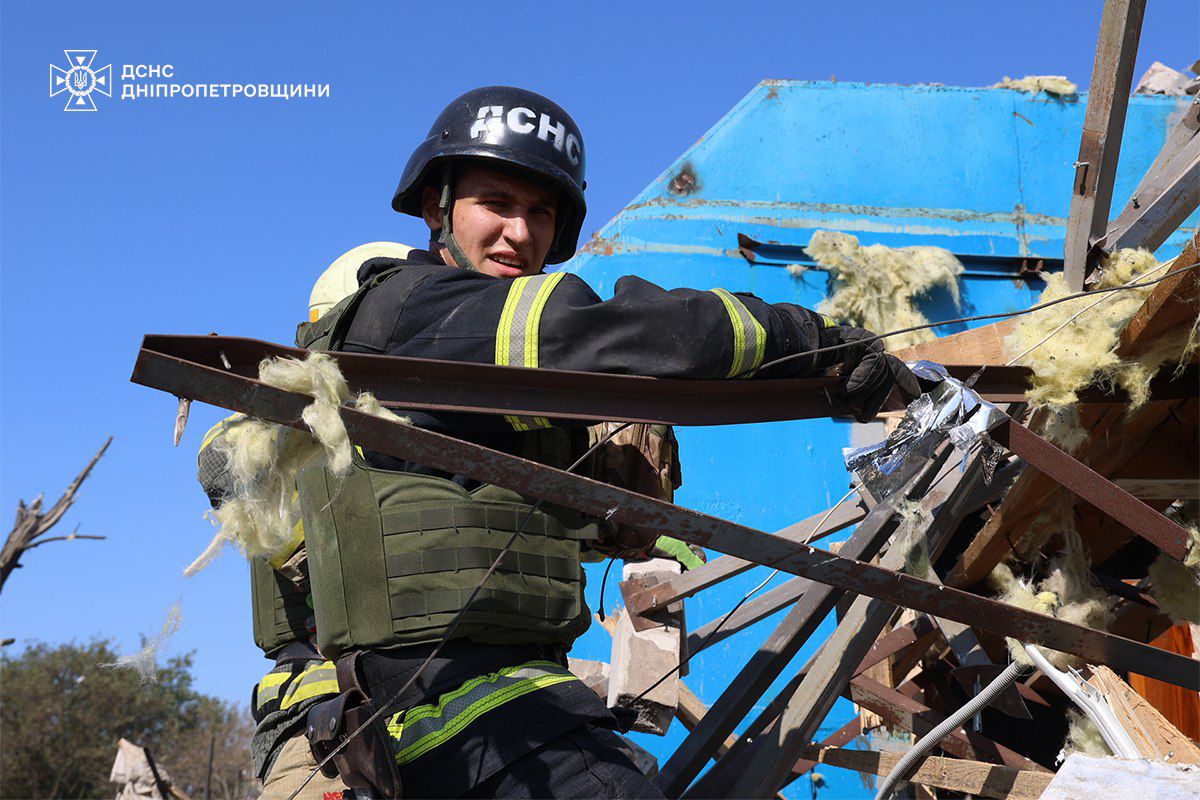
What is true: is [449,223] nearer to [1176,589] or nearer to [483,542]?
[483,542]

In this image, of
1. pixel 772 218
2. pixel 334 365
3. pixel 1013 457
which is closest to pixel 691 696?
pixel 1013 457

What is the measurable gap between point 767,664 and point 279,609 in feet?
5.64

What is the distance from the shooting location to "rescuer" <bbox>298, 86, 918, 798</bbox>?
2.43m

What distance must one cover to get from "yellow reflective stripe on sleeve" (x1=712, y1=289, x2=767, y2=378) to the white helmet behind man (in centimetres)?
290

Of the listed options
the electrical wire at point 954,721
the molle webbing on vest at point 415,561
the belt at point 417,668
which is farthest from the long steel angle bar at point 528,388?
the electrical wire at point 954,721

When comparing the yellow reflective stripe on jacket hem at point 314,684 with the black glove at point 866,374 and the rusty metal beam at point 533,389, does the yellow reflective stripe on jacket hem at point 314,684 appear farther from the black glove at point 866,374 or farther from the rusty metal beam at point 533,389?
the black glove at point 866,374

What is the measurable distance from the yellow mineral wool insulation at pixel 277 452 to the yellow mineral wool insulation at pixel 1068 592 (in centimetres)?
264

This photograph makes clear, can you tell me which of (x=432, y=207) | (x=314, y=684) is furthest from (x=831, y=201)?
(x=314, y=684)

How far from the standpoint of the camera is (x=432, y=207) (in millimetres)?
3535

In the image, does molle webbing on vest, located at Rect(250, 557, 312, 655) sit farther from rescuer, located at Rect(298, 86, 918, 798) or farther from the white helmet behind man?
the white helmet behind man

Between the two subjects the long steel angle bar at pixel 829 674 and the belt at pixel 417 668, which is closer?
the belt at pixel 417 668

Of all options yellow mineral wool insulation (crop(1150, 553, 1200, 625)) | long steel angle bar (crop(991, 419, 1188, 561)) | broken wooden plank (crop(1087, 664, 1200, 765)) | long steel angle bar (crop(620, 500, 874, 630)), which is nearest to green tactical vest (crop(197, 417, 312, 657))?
long steel angle bar (crop(620, 500, 874, 630))

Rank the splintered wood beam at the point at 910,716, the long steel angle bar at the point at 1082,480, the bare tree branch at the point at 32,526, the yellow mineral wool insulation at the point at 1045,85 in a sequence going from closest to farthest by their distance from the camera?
1. the long steel angle bar at the point at 1082,480
2. the splintered wood beam at the point at 910,716
3. the yellow mineral wool insulation at the point at 1045,85
4. the bare tree branch at the point at 32,526

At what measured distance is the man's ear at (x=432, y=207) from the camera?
3.50 meters
